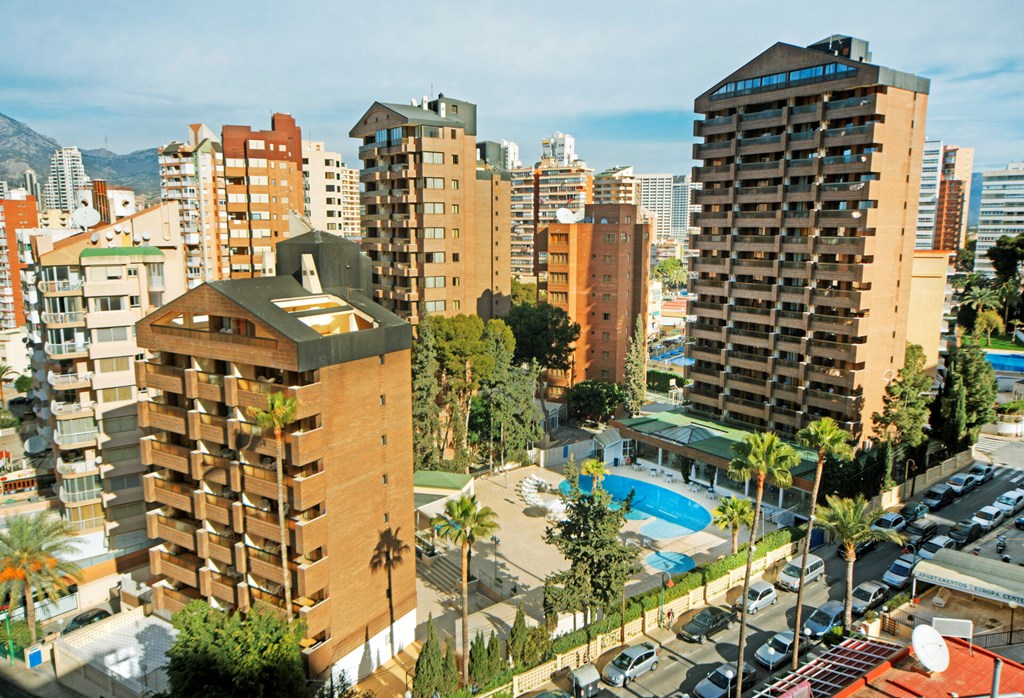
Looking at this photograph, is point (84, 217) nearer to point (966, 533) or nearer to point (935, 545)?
point (935, 545)

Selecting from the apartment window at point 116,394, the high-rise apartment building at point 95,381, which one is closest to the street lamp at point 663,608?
the high-rise apartment building at point 95,381

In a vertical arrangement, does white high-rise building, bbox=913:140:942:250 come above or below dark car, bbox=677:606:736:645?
above

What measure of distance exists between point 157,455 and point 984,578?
145 feet

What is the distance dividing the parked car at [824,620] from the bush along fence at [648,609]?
5.46 meters

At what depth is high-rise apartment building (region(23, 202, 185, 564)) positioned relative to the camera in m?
45.4

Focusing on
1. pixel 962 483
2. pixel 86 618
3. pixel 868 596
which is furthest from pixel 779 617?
pixel 86 618

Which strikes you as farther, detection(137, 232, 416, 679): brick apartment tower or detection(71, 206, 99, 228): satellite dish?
detection(71, 206, 99, 228): satellite dish

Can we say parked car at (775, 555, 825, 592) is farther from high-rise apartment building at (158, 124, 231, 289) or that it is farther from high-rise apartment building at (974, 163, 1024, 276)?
high-rise apartment building at (974, 163, 1024, 276)

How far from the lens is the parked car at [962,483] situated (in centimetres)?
5581

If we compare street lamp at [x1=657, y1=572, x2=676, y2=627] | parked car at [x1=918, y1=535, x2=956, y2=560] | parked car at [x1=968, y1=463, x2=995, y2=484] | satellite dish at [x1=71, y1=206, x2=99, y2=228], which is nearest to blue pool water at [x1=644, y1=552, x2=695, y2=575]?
street lamp at [x1=657, y1=572, x2=676, y2=627]

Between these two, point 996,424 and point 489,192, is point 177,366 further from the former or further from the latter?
point 996,424

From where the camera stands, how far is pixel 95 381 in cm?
4578

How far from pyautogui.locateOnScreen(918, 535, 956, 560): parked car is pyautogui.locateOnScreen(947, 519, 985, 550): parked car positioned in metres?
0.63

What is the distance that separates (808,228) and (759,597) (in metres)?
→ 32.3
